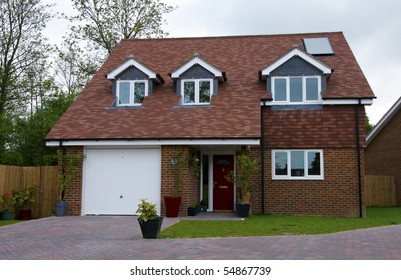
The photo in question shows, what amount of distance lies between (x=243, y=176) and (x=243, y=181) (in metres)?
0.25

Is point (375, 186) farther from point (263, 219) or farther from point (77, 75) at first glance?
point (77, 75)

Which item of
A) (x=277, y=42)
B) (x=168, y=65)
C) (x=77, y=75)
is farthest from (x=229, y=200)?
(x=77, y=75)

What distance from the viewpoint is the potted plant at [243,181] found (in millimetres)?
17938

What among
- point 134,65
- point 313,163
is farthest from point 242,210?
point 134,65

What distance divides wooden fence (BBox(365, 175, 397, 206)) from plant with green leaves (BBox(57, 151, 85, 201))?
57.3 feet

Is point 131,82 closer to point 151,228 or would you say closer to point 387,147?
point 151,228

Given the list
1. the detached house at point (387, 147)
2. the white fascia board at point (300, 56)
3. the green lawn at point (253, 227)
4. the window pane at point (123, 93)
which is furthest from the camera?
the detached house at point (387, 147)

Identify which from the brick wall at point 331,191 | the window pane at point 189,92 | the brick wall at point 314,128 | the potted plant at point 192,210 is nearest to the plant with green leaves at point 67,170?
the potted plant at point 192,210

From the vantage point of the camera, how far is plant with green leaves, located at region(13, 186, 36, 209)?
2059 cm

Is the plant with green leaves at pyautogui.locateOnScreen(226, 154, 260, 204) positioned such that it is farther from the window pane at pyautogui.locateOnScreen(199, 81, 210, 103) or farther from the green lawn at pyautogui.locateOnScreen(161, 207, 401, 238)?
the window pane at pyautogui.locateOnScreen(199, 81, 210, 103)

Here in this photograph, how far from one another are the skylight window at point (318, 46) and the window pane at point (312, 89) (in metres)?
2.99

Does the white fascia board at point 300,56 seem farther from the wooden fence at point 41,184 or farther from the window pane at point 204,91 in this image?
the wooden fence at point 41,184

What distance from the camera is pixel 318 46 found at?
23.5 m

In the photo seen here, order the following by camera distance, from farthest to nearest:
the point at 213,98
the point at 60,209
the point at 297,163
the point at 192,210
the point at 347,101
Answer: the point at 213,98, the point at 297,163, the point at 347,101, the point at 60,209, the point at 192,210
